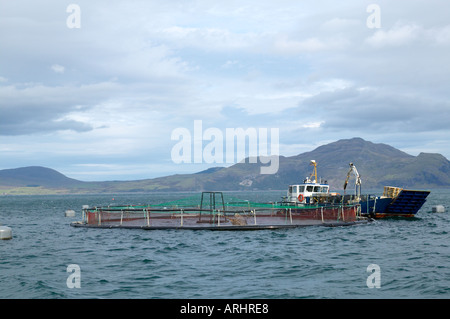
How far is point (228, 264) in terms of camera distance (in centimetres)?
2716

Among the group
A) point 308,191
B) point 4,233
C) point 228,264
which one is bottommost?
point 228,264

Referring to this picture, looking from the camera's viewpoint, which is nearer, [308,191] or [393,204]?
[393,204]

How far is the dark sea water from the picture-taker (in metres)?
20.5

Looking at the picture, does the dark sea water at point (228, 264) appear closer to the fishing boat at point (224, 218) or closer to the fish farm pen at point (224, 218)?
the fishing boat at point (224, 218)

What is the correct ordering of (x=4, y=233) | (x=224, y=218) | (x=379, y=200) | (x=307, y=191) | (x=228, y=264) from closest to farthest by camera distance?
(x=228, y=264), (x=4, y=233), (x=224, y=218), (x=379, y=200), (x=307, y=191)

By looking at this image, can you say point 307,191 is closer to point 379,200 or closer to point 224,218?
point 379,200

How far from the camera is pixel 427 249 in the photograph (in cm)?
3319

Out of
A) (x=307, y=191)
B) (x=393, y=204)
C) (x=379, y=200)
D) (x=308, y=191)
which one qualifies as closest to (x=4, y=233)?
(x=307, y=191)

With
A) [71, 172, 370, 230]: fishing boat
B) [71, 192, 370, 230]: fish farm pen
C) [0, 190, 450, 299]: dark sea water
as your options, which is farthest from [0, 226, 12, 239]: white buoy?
[71, 192, 370, 230]: fish farm pen

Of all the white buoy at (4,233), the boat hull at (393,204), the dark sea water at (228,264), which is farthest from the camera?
the boat hull at (393,204)

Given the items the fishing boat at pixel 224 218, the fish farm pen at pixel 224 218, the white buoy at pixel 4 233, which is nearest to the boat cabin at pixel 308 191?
the fishing boat at pixel 224 218

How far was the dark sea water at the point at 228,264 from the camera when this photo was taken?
20.5m
